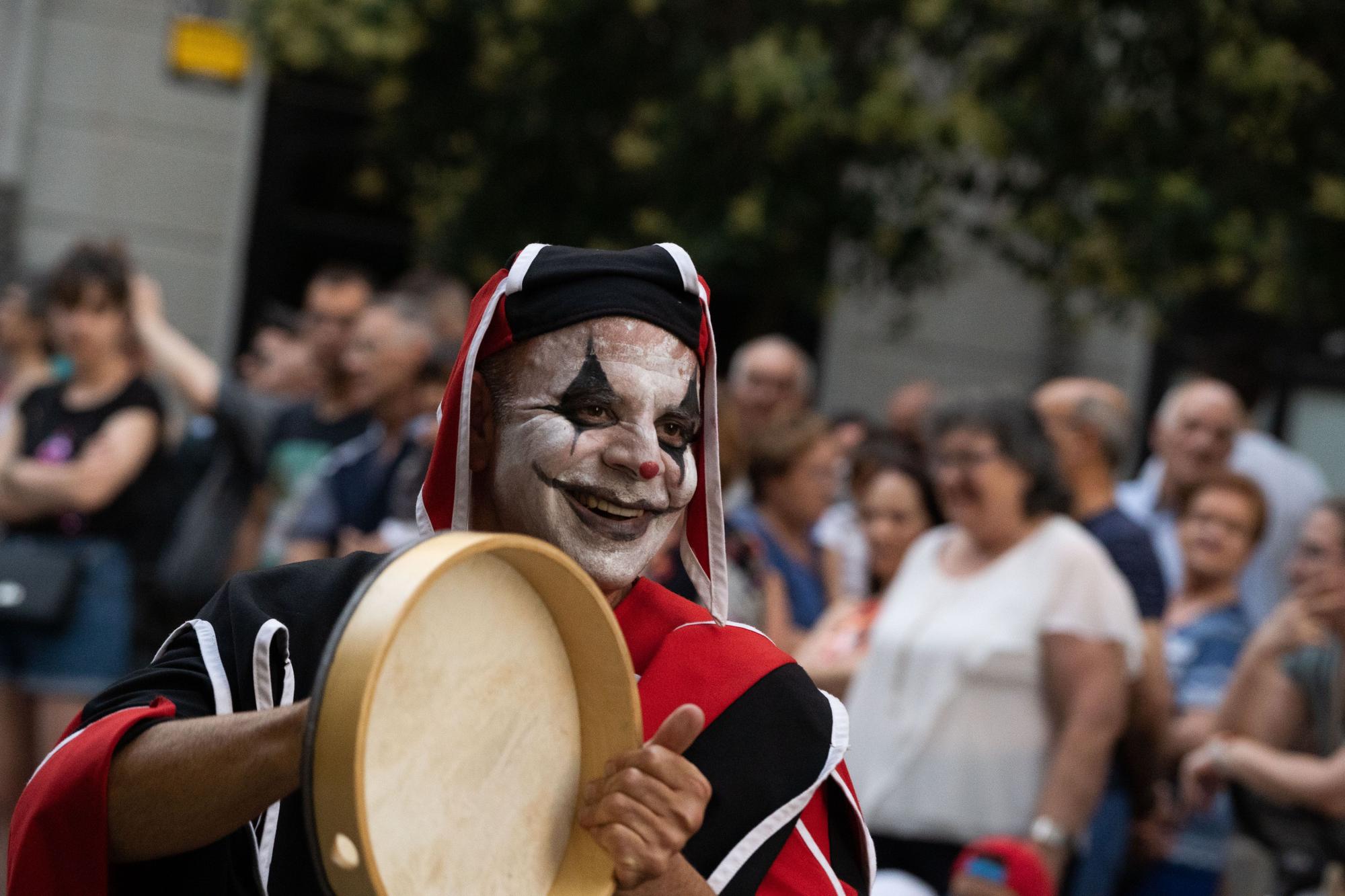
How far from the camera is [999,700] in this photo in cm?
427

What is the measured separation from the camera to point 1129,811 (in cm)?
452

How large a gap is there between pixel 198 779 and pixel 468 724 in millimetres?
264

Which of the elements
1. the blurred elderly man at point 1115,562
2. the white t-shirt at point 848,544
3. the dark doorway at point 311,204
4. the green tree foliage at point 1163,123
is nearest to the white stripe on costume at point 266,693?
the blurred elderly man at point 1115,562

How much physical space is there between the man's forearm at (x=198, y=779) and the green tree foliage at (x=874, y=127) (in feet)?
20.2

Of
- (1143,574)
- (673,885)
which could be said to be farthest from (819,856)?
(1143,574)

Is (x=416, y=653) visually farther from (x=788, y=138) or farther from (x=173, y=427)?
(x=788, y=138)

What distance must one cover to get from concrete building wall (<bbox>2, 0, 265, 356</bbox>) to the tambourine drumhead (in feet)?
31.1

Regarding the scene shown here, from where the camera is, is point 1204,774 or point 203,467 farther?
point 203,467

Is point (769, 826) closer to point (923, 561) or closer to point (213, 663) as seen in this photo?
point (213, 663)

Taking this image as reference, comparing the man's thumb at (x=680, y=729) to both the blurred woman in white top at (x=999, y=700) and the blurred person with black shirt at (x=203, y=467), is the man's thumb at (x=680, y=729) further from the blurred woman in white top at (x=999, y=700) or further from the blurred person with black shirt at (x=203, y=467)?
the blurred person with black shirt at (x=203, y=467)

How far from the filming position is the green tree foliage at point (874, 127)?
7.68 meters

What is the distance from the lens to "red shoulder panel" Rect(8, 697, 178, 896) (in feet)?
5.81

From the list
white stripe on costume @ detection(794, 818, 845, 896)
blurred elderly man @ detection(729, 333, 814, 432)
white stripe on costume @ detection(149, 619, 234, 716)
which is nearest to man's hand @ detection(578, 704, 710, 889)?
white stripe on costume @ detection(794, 818, 845, 896)

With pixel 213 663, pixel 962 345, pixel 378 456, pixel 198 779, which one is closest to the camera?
pixel 198 779
